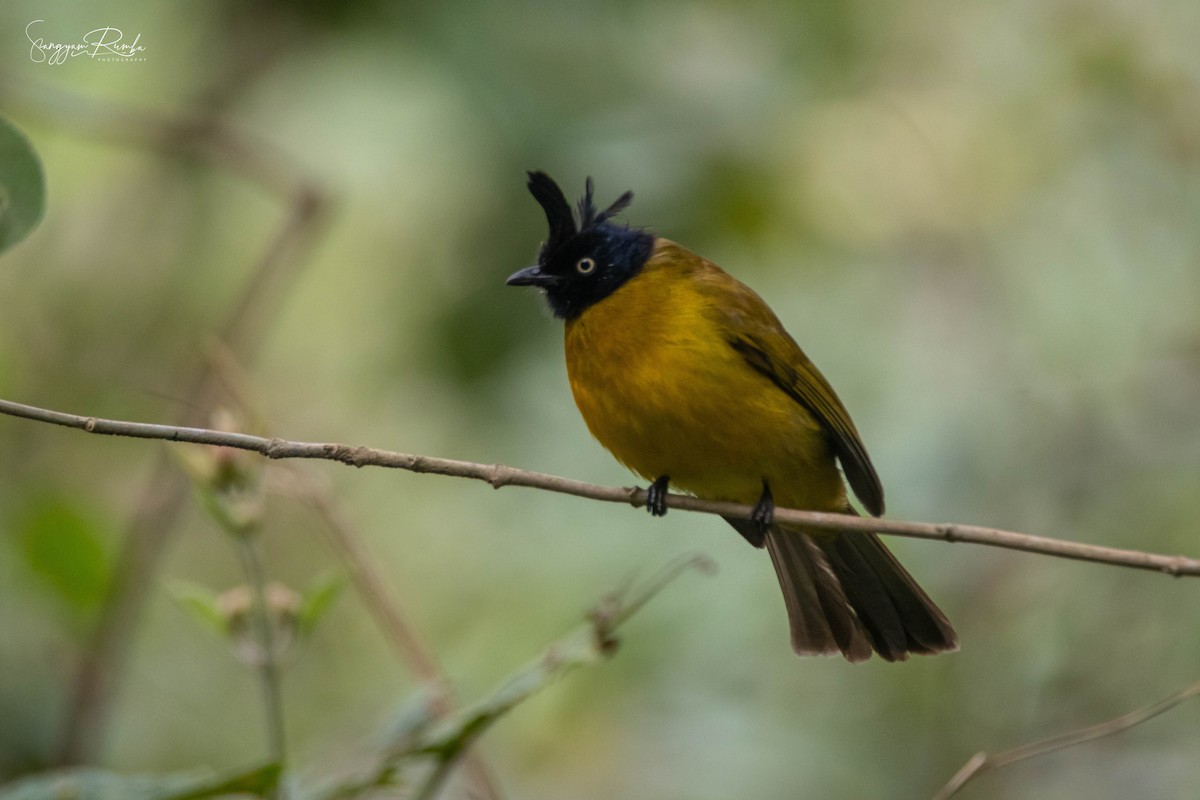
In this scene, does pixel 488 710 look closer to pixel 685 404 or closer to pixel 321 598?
pixel 321 598

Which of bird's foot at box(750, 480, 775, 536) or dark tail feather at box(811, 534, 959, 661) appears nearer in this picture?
bird's foot at box(750, 480, 775, 536)

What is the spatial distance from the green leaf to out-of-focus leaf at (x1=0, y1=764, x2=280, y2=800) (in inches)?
36.5

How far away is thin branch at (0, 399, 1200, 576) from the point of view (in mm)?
1789

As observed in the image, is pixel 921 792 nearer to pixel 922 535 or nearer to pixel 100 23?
pixel 922 535

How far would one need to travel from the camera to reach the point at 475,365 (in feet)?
14.3

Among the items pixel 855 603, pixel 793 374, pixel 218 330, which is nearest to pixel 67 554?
pixel 218 330

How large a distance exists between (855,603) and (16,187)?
7.29 feet

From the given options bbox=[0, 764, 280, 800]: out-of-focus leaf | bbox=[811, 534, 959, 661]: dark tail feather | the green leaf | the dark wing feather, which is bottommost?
bbox=[0, 764, 280, 800]: out-of-focus leaf

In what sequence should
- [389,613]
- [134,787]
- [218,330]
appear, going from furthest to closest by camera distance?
[218,330] → [389,613] → [134,787]

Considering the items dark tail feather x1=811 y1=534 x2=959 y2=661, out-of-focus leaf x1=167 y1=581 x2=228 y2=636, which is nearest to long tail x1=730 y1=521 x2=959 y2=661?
dark tail feather x1=811 y1=534 x2=959 y2=661

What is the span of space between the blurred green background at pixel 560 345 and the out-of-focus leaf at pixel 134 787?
951mm

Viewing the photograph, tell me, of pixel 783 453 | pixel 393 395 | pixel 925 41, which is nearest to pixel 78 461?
pixel 393 395

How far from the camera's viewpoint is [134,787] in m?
2.27
